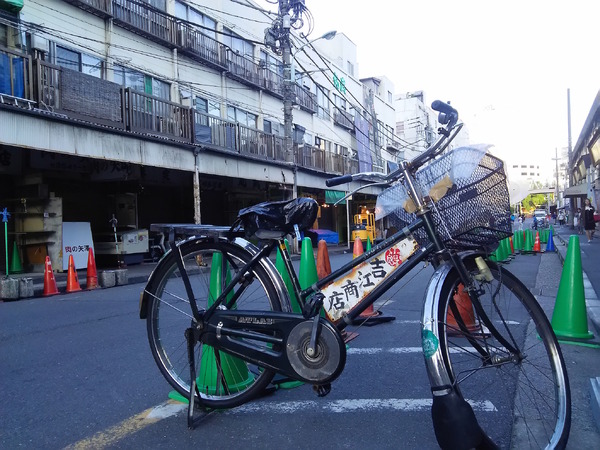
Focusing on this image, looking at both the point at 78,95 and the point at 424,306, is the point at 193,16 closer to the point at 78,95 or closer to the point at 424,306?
the point at 78,95

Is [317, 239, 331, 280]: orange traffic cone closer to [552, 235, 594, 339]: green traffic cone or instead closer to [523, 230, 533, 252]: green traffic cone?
[552, 235, 594, 339]: green traffic cone

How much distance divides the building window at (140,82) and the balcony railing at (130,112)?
5.84 feet

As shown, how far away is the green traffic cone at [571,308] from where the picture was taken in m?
A: 4.23

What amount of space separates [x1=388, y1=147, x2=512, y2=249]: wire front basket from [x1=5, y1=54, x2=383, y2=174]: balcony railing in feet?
→ 33.1

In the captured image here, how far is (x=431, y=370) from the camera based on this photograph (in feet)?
6.50

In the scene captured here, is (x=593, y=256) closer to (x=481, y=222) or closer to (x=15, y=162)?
(x=481, y=222)

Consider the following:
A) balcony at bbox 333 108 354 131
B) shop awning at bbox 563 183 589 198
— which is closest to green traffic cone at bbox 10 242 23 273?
balcony at bbox 333 108 354 131

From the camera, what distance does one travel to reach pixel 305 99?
26.1 metres

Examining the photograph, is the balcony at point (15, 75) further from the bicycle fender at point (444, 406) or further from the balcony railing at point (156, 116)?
the bicycle fender at point (444, 406)

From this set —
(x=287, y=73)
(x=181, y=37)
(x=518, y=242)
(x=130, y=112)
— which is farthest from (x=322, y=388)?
(x=287, y=73)

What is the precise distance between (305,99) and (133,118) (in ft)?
50.1

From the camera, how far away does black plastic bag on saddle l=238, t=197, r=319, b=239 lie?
272 cm

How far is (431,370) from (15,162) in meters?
13.2

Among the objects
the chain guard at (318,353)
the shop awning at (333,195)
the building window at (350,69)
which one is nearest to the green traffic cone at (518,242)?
the shop awning at (333,195)
